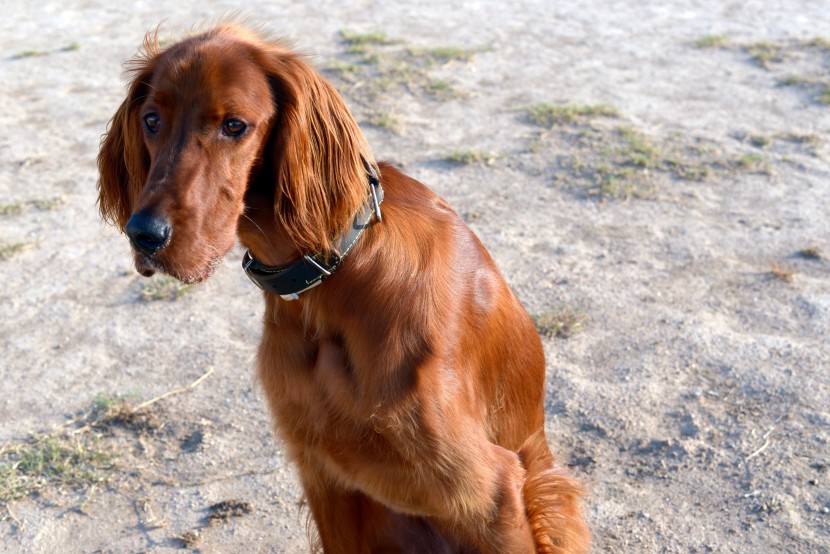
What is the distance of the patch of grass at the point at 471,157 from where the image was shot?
19.9 feet

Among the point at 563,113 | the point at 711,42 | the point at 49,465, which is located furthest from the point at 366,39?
the point at 49,465

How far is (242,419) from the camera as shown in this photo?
12.7ft

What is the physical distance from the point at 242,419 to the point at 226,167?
1.98m

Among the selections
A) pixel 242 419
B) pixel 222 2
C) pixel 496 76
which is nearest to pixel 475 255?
pixel 242 419

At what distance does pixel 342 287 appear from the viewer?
2.36 meters

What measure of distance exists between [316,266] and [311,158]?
10.7 inches

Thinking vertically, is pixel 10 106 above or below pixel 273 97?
below

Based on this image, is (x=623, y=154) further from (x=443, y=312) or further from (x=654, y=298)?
(x=443, y=312)

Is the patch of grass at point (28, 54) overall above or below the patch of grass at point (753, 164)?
below

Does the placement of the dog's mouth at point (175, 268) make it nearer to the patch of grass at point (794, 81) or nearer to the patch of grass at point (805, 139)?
the patch of grass at point (805, 139)

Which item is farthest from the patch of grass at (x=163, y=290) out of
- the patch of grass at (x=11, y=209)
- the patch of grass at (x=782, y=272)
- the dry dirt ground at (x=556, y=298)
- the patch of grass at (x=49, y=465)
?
the patch of grass at (x=782, y=272)

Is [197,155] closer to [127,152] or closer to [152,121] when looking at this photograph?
[152,121]

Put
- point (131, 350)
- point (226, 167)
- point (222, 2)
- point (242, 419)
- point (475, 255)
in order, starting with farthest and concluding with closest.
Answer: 1. point (222, 2)
2. point (131, 350)
3. point (242, 419)
4. point (475, 255)
5. point (226, 167)

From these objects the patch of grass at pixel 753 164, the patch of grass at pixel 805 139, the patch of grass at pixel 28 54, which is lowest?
the patch of grass at pixel 28 54
